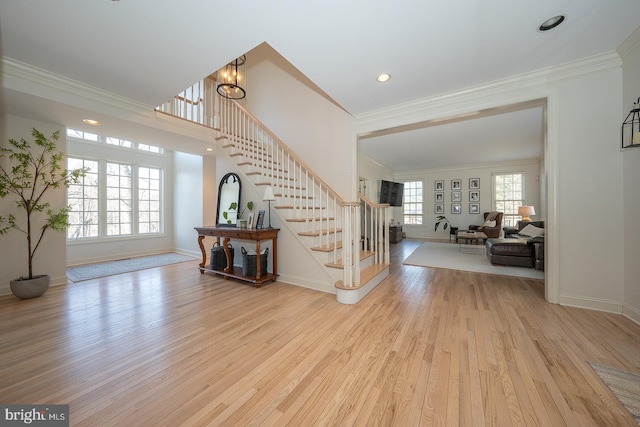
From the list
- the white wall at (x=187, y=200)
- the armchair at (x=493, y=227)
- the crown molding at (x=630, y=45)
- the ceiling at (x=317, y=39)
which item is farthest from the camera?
the armchair at (x=493, y=227)

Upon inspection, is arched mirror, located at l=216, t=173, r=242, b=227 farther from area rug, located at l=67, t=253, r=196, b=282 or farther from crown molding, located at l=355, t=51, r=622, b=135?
crown molding, located at l=355, t=51, r=622, b=135

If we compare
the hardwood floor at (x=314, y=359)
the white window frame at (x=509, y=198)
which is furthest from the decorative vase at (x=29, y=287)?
the white window frame at (x=509, y=198)

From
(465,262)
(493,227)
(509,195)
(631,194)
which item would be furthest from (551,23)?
(509,195)

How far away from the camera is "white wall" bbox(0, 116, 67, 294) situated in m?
3.07

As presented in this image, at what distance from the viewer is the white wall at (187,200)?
19.1 ft

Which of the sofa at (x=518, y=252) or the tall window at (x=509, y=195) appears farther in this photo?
the tall window at (x=509, y=195)

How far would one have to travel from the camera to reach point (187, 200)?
6.10 m

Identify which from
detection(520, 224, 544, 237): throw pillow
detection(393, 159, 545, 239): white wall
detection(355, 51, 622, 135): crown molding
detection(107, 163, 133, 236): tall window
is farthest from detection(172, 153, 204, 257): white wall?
detection(520, 224, 544, 237): throw pillow

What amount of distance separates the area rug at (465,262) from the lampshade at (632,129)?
7.41 ft

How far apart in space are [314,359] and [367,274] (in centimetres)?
174

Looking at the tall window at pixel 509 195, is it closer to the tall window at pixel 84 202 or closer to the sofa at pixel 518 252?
the sofa at pixel 518 252

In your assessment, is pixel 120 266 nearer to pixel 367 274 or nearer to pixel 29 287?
pixel 29 287

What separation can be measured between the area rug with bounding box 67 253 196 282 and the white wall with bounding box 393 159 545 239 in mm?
7683

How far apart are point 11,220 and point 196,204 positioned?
301 cm
